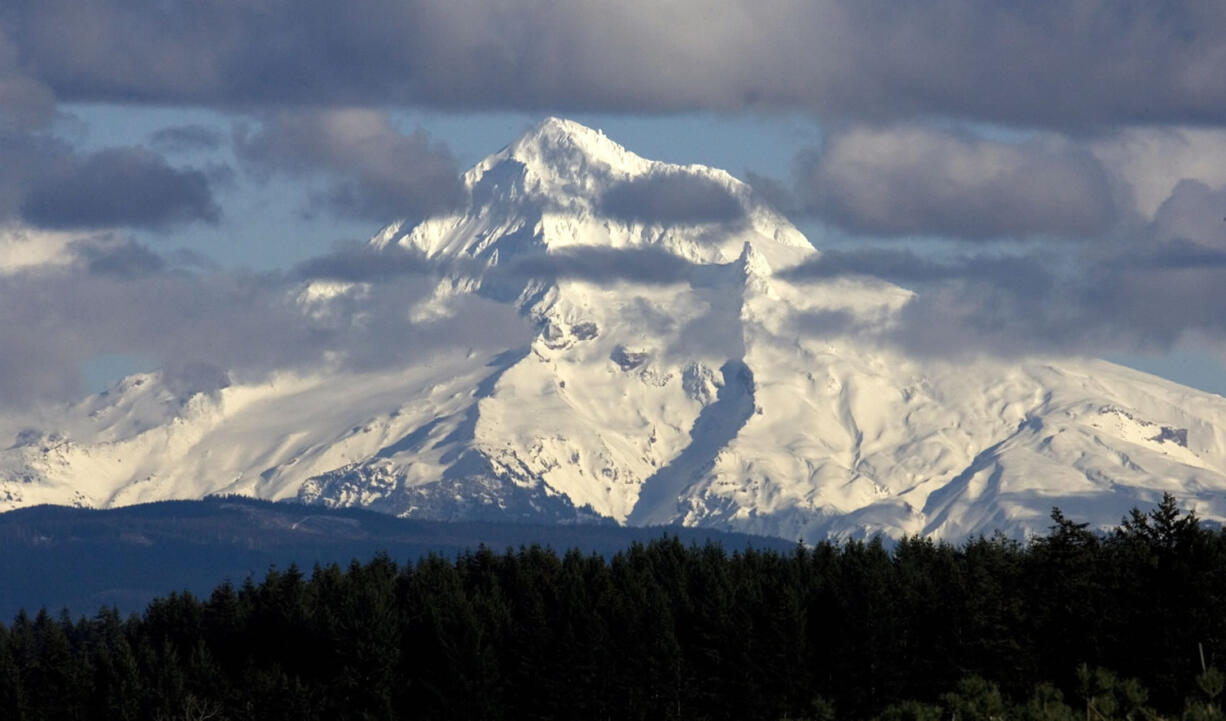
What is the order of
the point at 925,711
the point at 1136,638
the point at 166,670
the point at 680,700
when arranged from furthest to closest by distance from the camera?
the point at 166,670, the point at 680,700, the point at 1136,638, the point at 925,711

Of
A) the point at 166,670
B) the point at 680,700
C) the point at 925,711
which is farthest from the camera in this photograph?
the point at 166,670

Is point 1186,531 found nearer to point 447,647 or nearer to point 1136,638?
point 1136,638

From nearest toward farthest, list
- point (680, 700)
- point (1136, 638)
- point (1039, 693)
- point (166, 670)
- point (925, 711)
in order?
point (925, 711) → point (1039, 693) → point (1136, 638) → point (680, 700) → point (166, 670)

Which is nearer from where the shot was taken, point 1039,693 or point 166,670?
point 1039,693

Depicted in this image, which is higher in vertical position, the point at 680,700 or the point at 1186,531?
the point at 1186,531

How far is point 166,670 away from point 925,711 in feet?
329

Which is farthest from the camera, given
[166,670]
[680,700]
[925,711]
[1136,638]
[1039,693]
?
[166,670]

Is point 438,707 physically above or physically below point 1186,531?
below

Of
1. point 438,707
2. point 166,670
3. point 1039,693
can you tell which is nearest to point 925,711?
point 1039,693

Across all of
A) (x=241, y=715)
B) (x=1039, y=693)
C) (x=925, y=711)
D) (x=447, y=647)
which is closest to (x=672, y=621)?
(x=447, y=647)

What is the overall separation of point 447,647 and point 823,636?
1177 inches

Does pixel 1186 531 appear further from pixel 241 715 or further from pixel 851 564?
pixel 241 715

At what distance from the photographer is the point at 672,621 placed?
185m

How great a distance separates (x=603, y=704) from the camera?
183250 mm
